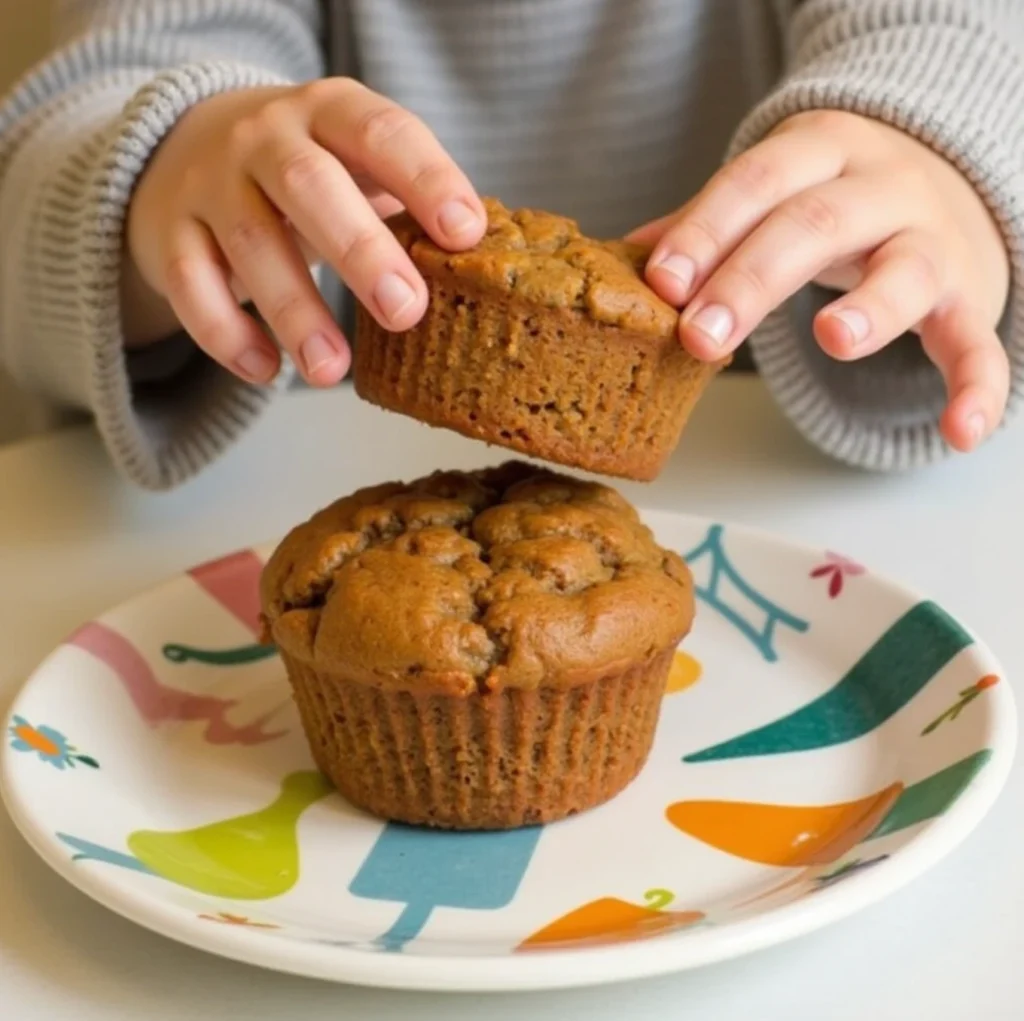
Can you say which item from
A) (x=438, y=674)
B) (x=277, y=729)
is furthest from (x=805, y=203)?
(x=277, y=729)

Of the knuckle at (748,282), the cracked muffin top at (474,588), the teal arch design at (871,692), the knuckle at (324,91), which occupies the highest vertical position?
the knuckle at (324,91)

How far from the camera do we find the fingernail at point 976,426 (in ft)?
2.75

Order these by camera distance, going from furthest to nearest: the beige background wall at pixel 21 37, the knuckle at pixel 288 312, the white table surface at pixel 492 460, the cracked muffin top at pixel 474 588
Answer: the beige background wall at pixel 21 37
the knuckle at pixel 288 312
the cracked muffin top at pixel 474 588
the white table surface at pixel 492 460

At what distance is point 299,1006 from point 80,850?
0.51 feet

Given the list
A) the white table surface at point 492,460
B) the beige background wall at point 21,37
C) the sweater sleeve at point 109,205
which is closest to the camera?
the white table surface at point 492,460

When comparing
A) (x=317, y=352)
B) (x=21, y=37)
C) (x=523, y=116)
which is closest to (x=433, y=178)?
(x=317, y=352)

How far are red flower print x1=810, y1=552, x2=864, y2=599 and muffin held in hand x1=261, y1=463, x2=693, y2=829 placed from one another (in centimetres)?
19

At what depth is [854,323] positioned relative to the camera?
2.74 ft

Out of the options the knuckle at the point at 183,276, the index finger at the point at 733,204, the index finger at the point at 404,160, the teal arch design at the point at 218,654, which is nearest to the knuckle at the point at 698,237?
the index finger at the point at 733,204

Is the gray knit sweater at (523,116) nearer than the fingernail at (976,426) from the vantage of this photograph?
No

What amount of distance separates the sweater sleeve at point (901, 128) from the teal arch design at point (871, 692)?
0.31 meters

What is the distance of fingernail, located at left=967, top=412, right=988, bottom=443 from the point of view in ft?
2.75

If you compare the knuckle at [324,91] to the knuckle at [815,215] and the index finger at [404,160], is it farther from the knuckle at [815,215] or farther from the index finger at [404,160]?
the knuckle at [815,215]

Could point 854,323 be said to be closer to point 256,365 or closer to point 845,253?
point 845,253
